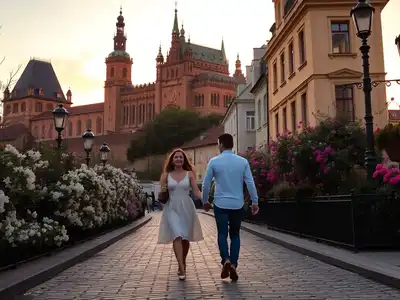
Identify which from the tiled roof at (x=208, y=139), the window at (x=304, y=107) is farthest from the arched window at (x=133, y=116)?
the window at (x=304, y=107)

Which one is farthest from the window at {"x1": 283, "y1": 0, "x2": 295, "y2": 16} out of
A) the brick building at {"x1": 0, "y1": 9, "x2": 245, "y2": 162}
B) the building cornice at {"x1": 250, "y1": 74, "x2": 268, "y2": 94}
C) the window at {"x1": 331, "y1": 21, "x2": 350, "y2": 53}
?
the brick building at {"x1": 0, "y1": 9, "x2": 245, "y2": 162}

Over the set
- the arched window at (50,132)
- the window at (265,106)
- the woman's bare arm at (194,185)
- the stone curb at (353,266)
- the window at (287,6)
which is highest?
the arched window at (50,132)

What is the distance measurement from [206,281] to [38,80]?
503 ft

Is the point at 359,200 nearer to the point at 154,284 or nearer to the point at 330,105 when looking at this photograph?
the point at 154,284

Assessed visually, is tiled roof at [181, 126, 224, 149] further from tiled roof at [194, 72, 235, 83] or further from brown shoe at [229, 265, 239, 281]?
brown shoe at [229, 265, 239, 281]

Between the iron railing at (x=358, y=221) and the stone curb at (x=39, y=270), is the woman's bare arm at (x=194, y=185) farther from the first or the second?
the iron railing at (x=358, y=221)

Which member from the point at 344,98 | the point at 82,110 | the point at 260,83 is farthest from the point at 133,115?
the point at 344,98

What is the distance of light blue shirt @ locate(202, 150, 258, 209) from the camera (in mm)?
7363

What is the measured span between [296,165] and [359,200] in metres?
6.24

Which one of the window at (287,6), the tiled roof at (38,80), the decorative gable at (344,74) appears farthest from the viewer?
the tiled roof at (38,80)

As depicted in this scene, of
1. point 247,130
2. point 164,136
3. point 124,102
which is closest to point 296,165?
point 247,130

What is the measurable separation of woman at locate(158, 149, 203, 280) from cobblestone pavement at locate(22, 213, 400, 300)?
1.96 ft

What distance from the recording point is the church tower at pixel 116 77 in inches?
5689

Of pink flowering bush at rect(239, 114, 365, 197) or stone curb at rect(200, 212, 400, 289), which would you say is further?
pink flowering bush at rect(239, 114, 365, 197)
